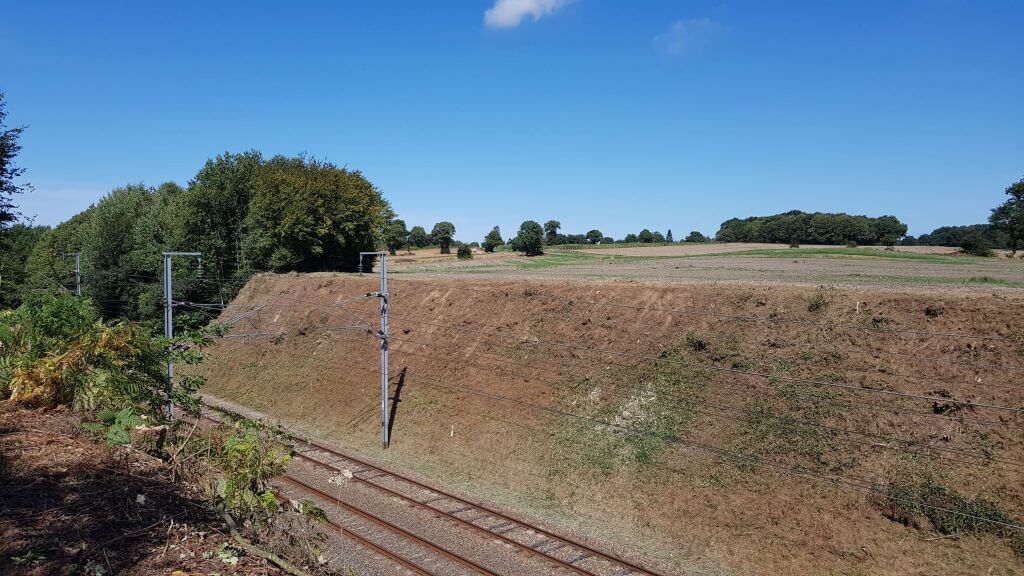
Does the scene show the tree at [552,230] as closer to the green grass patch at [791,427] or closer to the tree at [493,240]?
the tree at [493,240]

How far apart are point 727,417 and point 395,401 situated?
1296 cm

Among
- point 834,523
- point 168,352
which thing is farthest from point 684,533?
point 168,352

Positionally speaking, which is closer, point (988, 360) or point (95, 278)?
point (988, 360)

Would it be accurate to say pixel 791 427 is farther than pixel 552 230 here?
No

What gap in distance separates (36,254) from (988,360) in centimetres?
8100

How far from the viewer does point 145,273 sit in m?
43.4

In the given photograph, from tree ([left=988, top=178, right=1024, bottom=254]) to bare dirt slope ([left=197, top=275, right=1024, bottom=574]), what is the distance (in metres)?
39.9

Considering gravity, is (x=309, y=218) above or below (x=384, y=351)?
above

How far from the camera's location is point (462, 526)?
1477cm

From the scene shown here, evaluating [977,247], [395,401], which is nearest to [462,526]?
[395,401]

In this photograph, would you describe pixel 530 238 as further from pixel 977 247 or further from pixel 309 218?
pixel 977 247

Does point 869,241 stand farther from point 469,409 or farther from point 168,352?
point 168,352

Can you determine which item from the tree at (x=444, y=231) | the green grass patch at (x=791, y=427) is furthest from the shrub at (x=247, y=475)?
the tree at (x=444, y=231)

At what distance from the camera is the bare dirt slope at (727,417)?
1279 centimetres
